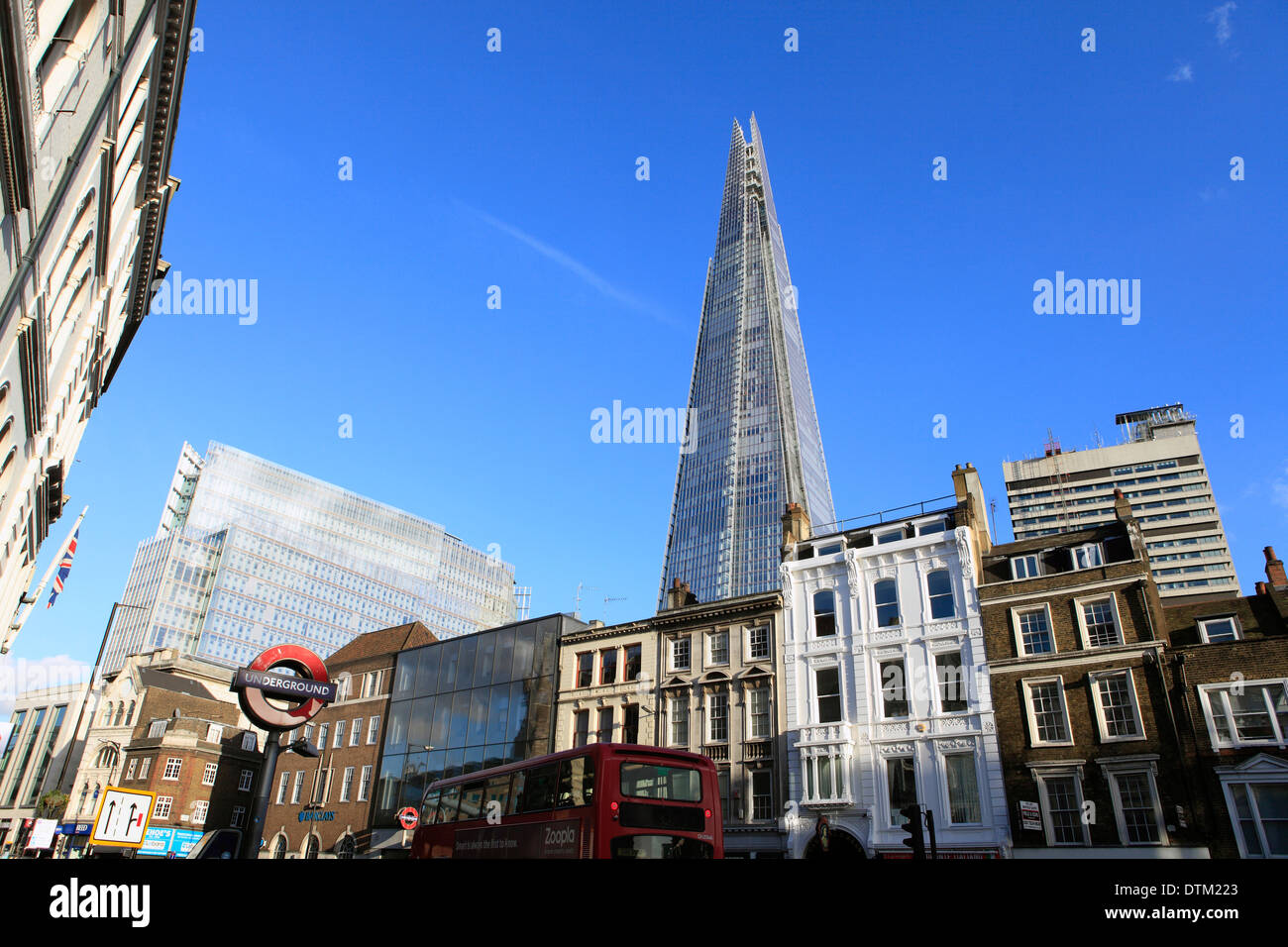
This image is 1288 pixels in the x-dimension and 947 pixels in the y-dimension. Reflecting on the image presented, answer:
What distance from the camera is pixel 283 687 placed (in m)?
14.6

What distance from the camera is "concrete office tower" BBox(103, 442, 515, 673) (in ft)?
435

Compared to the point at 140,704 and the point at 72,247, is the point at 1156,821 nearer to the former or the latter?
the point at 72,247

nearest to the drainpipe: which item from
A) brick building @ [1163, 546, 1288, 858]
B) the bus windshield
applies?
brick building @ [1163, 546, 1288, 858]

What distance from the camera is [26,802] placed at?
3260 inches

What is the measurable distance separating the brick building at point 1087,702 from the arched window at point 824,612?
6.90m

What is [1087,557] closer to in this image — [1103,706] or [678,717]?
[1103,706]

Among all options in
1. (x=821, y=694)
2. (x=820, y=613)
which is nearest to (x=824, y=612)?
(x=820, y=613)

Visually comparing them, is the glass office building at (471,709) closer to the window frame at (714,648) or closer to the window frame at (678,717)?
the window frame at (678,717)

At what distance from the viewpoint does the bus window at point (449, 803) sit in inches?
944

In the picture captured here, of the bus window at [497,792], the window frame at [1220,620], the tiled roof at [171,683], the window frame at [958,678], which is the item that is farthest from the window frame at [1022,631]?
the tiled roof at [171,683]

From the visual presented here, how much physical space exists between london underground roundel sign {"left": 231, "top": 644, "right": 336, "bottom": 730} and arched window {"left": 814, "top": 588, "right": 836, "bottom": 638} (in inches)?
1074

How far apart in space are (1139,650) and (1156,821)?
614 cm

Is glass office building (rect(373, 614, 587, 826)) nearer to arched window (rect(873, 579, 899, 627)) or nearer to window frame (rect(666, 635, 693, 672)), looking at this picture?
window frame (rect(666, 635, 693, 672))

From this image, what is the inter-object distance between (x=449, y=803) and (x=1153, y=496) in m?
165
